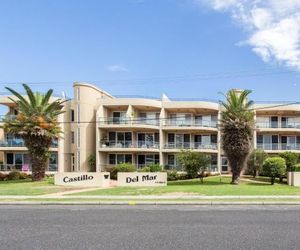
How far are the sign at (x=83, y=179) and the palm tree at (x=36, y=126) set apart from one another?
4.42m

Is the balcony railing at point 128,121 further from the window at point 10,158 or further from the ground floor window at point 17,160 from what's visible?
the window at point 10,158

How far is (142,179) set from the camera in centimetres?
2967

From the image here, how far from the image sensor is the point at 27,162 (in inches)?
1978

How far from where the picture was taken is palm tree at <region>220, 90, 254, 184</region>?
31.5m

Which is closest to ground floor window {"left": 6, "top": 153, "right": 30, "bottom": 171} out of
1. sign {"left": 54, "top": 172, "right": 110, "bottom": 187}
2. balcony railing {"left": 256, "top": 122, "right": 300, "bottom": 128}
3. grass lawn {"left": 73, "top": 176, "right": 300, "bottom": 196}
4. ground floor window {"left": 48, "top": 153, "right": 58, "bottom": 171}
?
ground floor window {"left": 48, "top": 153, "right": 58, "bottom": 171}

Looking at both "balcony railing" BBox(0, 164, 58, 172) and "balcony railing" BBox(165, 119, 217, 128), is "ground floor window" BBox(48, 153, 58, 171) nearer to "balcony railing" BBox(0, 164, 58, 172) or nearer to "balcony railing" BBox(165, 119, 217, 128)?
"balcony railing" BBox(0, 164, 58, 172)

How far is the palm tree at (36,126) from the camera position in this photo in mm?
33344

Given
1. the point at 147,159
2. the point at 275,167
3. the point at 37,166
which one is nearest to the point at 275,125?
the point at 147,159

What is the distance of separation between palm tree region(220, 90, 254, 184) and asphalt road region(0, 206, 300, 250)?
17.1 m

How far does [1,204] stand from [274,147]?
1539 inches

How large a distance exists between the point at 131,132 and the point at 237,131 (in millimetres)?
20672

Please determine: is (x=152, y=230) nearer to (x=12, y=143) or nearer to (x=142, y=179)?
(x=142, y=179)

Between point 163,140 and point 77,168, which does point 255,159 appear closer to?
point 163,140

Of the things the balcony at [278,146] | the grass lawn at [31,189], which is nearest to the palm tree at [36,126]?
the grass lawn at [31,189]
